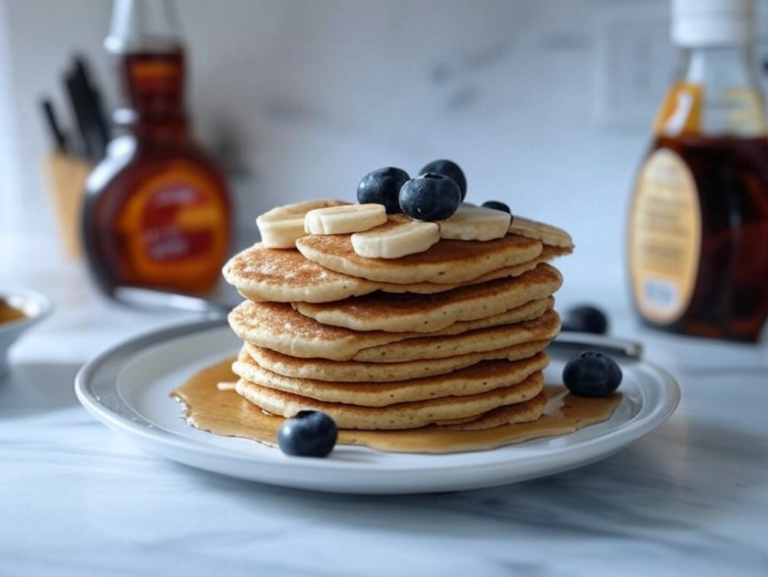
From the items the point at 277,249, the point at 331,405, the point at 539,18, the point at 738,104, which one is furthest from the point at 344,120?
the point at 331,405

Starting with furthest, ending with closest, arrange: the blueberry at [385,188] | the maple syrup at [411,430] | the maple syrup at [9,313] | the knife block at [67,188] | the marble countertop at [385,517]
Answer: the knife block at [67,188] → the maple syrup at [9,313] → the blueberry at [385,188] → the maple syrup at [411,430] → the marble countertop at [385,517]

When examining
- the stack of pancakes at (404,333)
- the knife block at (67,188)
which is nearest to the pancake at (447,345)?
the stack of pancakes at (404,333)

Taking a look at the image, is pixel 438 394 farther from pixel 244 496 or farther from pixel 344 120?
pixel 344 120

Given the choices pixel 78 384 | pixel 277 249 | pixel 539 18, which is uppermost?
pixel 539 18

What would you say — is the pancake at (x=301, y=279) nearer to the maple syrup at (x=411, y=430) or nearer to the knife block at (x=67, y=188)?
the maple syrup at (x=411, y=430)

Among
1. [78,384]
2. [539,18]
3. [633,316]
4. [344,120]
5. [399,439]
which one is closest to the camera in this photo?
[399,439]

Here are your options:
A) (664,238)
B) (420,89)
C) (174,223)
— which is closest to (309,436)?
(664,238)

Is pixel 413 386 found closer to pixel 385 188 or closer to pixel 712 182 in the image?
pixel 385 188
